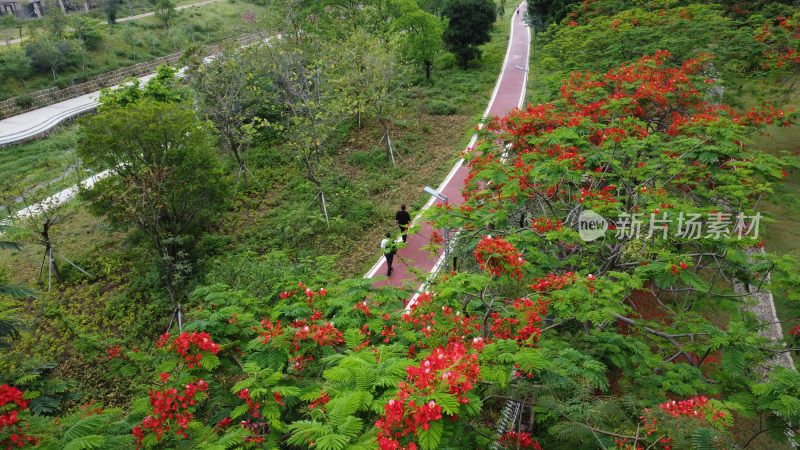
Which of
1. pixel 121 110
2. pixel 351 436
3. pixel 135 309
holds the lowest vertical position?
pixel 135 309

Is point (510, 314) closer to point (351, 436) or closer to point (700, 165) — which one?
point (351, 436)

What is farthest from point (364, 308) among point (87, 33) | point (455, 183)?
point (87, 33)

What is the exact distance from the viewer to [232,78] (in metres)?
15.9

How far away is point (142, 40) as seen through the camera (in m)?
41.2

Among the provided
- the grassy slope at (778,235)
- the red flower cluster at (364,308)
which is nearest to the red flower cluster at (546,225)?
the grassy slope at (778,235)

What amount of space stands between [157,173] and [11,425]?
836 centimetres

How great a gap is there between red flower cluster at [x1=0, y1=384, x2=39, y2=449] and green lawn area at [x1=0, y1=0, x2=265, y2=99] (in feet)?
77.6

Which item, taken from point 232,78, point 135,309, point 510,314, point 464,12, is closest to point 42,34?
point 232,78

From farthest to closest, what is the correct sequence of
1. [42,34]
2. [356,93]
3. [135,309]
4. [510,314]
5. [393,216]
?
[42,34] < [356,93] < [393,216] < [135,309] < [510,314]

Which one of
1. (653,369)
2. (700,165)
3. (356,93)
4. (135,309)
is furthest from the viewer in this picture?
(356,93)

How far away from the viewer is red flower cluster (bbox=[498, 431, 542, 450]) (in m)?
4.77

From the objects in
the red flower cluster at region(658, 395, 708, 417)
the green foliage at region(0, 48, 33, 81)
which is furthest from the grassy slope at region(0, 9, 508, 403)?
the green foliage at region(0, 48, 33, 81)

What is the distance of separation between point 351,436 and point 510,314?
2.78m

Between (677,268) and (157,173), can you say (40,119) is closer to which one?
(157,173)
